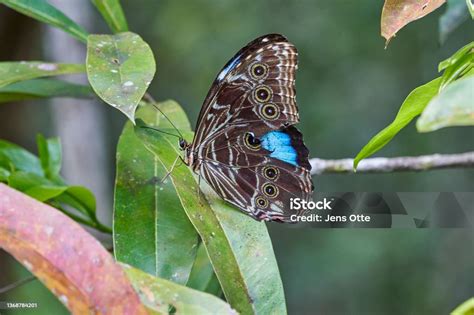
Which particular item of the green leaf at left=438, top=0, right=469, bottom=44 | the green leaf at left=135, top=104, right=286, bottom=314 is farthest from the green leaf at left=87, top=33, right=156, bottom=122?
the green leaf at left=438, top=0, right=469, bottom=44

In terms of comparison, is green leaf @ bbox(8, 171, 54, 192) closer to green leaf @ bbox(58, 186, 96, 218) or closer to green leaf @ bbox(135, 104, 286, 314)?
green leaf @ bbox(58, 186, 96, 218)

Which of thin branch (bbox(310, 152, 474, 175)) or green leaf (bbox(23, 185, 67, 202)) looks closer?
green leaf (bbox(23, 185, 67, 202))

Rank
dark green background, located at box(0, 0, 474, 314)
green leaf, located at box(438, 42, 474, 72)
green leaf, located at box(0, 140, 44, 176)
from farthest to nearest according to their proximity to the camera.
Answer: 1. dark green background, located at box(0, 0, 474, 314)
2. green leaf, located at box(0, 140, 44, 176)
3. green leaf, located at box(438, 42, 474, 72)

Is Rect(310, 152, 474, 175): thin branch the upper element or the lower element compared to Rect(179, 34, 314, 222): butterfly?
lower

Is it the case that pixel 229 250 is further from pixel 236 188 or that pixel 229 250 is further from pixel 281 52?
pixel 281 52

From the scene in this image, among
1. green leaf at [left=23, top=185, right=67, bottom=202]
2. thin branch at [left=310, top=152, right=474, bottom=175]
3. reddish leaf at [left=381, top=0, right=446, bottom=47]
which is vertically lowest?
thin branch at [left=310, top=152, right=474, bottom=175]

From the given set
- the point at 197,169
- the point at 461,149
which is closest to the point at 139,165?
the point at 197,169

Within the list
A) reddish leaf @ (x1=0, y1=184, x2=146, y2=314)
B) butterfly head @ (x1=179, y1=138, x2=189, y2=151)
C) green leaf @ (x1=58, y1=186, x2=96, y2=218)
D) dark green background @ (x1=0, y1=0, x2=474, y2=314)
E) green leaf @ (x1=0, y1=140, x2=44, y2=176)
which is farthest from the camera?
dark green background @ (x1=0, y1=0, x2=474, y2=314)

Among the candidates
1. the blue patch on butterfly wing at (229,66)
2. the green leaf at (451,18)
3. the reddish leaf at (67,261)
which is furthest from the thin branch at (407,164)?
the reddish leaf at (67,261)
